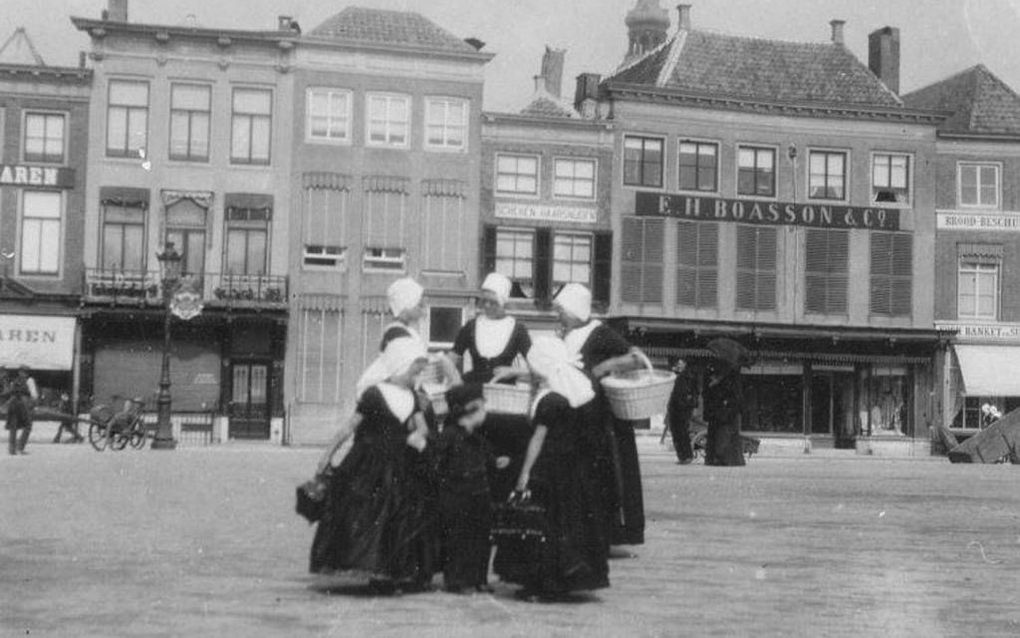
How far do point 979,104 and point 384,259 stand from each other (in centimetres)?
1803

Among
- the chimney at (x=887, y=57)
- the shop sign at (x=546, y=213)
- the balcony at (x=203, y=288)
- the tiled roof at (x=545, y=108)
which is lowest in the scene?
the balcony at (x=203, y=288)

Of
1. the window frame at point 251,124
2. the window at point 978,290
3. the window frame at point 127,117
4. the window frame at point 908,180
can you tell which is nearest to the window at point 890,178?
the window frame at point 908,180

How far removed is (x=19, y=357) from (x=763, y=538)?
30.1 metres

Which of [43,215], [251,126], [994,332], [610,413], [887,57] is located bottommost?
[610,413]

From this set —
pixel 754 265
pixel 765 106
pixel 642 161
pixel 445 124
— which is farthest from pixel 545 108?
pixel 754 265

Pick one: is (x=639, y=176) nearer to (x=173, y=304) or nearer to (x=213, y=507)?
(x=173, y=304)

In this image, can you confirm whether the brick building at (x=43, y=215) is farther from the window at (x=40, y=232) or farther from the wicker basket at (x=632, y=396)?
the wicker basket at (x=632, y=396)

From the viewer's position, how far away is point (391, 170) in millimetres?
41531

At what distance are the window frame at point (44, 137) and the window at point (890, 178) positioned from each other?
852 inches

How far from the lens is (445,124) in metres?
41.9

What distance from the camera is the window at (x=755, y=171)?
44.1 meters

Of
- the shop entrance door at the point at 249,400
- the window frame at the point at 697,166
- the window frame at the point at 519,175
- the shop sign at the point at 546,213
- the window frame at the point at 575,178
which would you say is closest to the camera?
the shop entrance door at the point at 249,400

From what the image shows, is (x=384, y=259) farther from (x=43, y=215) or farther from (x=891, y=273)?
(x=891, y=273)

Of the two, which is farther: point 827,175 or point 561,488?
point 827,175
